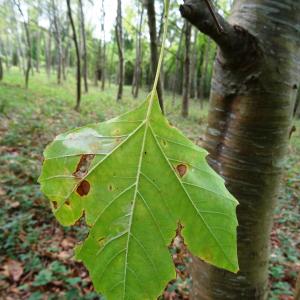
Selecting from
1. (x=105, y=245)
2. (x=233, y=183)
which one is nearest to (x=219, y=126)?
(x=233, y=183)

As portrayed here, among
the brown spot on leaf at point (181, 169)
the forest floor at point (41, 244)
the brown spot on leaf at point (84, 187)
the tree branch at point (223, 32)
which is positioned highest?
the tree branch at point (223, 32)

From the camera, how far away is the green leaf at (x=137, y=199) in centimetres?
54

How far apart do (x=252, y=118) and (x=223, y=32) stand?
0.37m

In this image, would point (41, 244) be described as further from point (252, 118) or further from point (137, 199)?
point (137, 199)

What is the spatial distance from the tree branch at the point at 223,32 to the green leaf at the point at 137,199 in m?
0.21

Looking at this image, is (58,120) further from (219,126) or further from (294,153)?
(219,126)

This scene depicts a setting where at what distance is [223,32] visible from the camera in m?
0.78

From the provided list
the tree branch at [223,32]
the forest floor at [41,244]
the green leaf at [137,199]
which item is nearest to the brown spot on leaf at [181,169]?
the green leaf at [137,199]

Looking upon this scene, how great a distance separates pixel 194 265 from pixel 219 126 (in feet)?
2.06

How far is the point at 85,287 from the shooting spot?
119 inches

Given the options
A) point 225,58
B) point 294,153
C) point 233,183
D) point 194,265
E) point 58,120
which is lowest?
point 294,153

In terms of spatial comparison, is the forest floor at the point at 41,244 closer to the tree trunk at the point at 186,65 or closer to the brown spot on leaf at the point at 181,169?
the brown spot on leaf at the point at 181,169

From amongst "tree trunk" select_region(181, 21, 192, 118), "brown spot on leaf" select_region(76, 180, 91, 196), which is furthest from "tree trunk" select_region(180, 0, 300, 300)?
"tree trunk" select_region(181, 21, 192, 118)

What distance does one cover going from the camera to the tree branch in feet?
2.11
